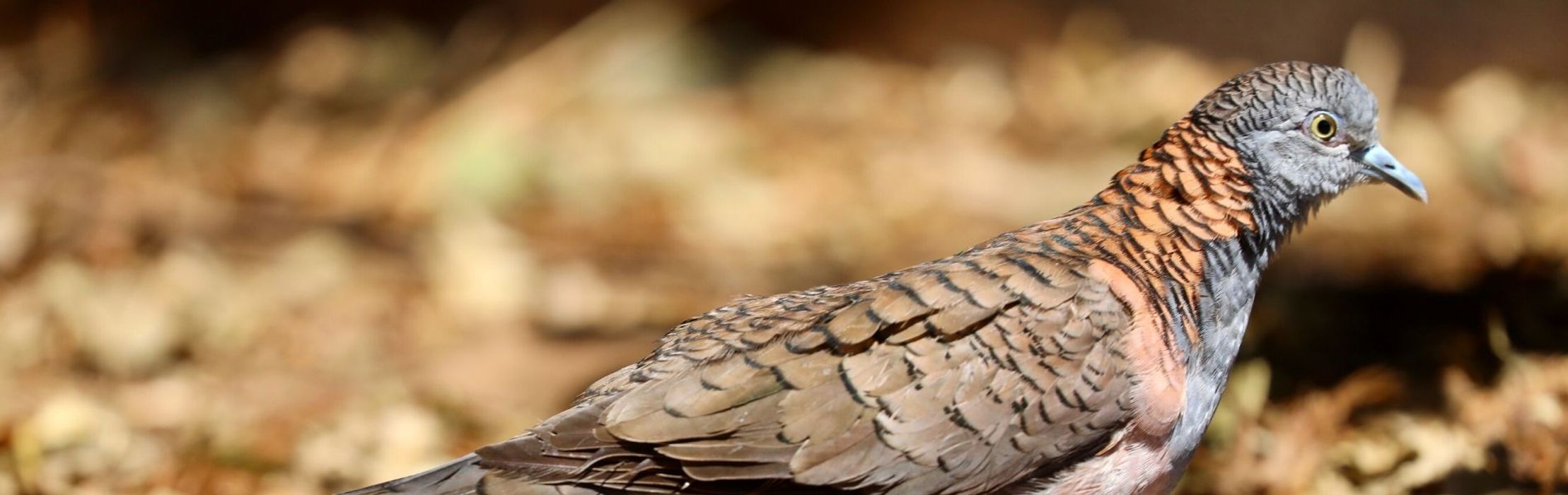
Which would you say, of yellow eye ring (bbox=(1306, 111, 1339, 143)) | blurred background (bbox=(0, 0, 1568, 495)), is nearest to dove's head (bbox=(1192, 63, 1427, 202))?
yellow eye ring (bbox=(1306, 111, 1339, 143))

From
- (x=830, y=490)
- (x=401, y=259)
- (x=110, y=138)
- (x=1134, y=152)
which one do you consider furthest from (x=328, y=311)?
(x=1134, y=152)

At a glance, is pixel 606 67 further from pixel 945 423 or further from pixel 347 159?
pixel 945 423

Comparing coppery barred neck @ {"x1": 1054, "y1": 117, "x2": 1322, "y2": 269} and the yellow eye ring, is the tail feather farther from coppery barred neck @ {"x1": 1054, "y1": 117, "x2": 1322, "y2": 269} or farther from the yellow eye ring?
the yellow eye ring

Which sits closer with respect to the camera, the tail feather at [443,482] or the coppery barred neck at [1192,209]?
the tail feather at [443,482]

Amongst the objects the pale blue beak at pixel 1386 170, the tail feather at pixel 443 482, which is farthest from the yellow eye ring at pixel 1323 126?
the tail feather at pixel 443 482

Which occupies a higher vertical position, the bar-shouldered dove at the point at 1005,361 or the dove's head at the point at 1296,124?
the dove's head at the point at 1296,124

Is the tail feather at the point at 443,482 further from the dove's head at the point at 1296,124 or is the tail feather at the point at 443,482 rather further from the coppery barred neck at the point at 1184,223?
the dove's head at the point at 1296,124

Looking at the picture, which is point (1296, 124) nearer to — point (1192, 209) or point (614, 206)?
point (1192, 209)
